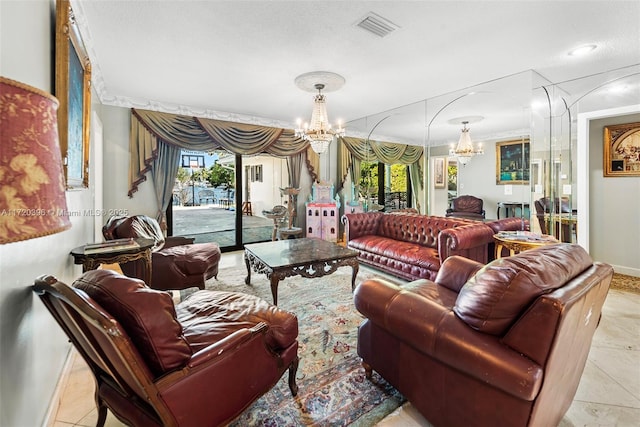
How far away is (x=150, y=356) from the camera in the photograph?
1149mm

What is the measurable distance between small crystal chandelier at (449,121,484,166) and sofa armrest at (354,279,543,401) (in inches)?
160

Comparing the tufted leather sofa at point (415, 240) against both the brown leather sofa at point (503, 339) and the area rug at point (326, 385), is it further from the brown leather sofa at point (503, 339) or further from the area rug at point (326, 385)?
the brown leather sofa at point (503, 339)

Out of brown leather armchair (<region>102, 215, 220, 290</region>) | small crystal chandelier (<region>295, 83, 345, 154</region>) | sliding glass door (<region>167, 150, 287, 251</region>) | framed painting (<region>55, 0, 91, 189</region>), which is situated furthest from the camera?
sliding glass door (<region>167, 150, 287, 251</region>)

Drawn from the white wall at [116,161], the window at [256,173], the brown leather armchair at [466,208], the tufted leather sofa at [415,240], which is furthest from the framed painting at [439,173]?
the white wall at [116,161]

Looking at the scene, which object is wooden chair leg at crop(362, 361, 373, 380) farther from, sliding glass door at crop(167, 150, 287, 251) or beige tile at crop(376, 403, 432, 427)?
sliding glass door at crop(167, 150, 287, 251)

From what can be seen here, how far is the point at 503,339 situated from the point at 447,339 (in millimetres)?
212

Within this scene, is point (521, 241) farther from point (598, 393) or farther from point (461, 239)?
point (598, 393)

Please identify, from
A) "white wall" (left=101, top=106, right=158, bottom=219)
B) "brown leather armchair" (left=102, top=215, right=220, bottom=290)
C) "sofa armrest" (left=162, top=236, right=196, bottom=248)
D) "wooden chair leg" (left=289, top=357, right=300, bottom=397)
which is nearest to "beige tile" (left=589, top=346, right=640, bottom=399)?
"wooden chair leg" (left=289, top=357, right=300, bottom=397)

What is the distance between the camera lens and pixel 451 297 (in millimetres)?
2033

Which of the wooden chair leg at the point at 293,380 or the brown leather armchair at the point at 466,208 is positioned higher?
the brown leather armchair at the point at 466,208

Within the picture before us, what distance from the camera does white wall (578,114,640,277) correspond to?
4.14m

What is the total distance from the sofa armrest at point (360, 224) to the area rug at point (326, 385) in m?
1.56

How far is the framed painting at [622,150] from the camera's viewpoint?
406 centimetres

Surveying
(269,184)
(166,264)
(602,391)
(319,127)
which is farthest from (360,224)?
(602,391)
